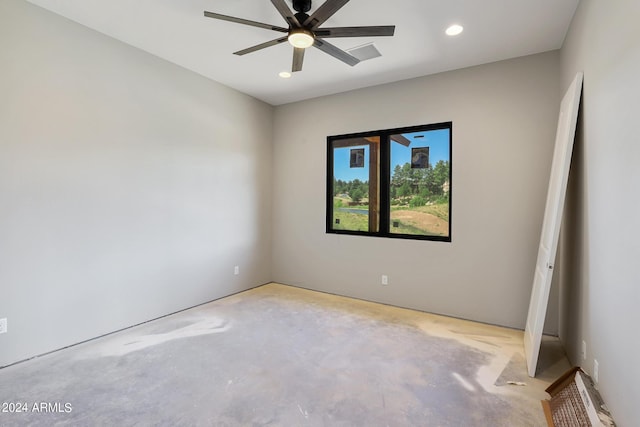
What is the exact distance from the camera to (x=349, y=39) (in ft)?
9.76

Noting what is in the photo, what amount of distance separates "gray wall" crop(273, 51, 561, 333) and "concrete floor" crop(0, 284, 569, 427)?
0.43m

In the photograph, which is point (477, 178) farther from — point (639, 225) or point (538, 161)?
point (639, 225)

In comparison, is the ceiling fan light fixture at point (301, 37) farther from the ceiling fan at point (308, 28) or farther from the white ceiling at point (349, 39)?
the white ceiling at point (349, 39)

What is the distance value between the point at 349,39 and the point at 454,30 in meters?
0.93

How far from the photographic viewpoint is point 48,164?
8.68ft

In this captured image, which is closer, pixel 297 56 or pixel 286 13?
pixel 286 13

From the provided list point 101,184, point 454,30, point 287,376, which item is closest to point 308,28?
point 454,30

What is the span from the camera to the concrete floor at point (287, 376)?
6.29 ft

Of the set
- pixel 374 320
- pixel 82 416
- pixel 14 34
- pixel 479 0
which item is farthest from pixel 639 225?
pixel 14 34

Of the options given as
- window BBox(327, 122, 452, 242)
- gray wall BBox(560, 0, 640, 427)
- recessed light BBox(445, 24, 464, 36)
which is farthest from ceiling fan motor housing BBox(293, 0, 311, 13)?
window BBox(327, 122, 452, 242)

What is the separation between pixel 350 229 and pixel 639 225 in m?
3.22

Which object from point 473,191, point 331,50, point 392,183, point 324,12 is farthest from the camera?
point 392,183

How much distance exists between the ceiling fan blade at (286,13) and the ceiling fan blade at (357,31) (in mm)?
179

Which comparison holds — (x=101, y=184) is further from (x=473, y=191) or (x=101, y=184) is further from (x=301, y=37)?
(x=473, y=191)
